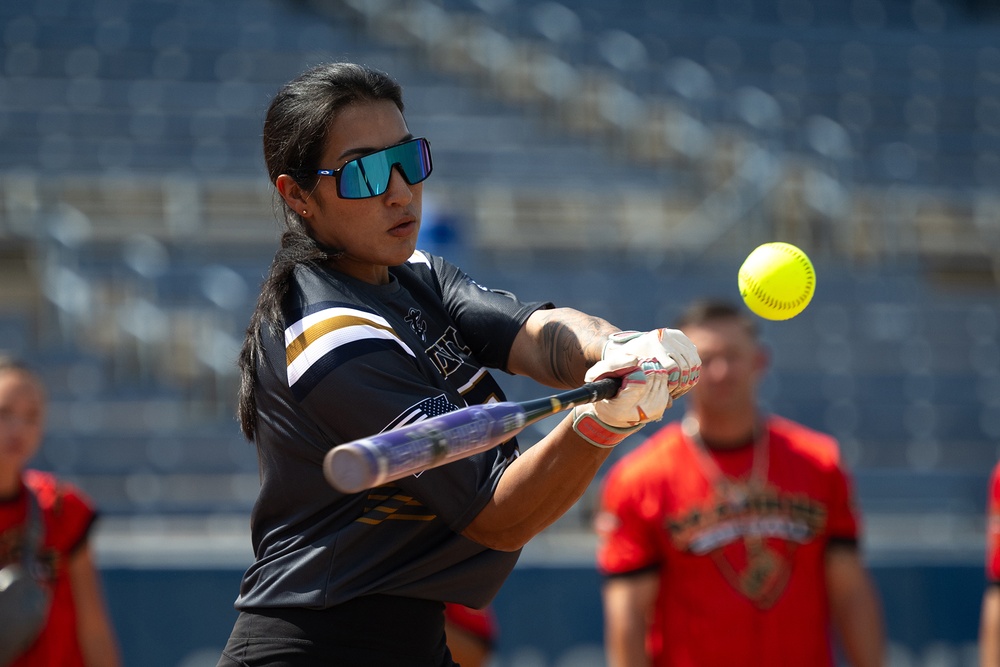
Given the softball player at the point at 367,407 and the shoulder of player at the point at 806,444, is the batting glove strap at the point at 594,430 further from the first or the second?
the shoulder of player at the point at 806,444

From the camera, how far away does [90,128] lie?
11.1 m

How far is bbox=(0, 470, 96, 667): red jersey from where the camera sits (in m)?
4.22

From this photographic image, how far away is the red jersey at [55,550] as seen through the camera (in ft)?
13.8

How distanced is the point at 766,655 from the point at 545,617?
1964 mm

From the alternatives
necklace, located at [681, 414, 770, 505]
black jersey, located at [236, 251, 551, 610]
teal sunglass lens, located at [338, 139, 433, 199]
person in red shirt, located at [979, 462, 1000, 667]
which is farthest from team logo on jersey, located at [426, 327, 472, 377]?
person in red shirt, located at [979, 462, 1000, 667]

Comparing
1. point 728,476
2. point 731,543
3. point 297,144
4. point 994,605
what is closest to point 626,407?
point 297,144

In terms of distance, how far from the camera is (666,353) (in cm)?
212

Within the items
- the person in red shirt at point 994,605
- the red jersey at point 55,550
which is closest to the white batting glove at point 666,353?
the person in red shirt at point 994,605

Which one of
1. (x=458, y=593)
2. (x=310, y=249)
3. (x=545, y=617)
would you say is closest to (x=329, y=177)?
(x=310, y=249)

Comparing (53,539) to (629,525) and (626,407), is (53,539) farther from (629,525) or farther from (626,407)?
(626,407)

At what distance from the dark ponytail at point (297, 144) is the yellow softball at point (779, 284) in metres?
0.81

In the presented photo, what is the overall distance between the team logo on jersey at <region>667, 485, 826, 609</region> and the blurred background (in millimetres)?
1854

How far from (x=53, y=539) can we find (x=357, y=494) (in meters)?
2.57

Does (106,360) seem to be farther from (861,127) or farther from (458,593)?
(861,127)
